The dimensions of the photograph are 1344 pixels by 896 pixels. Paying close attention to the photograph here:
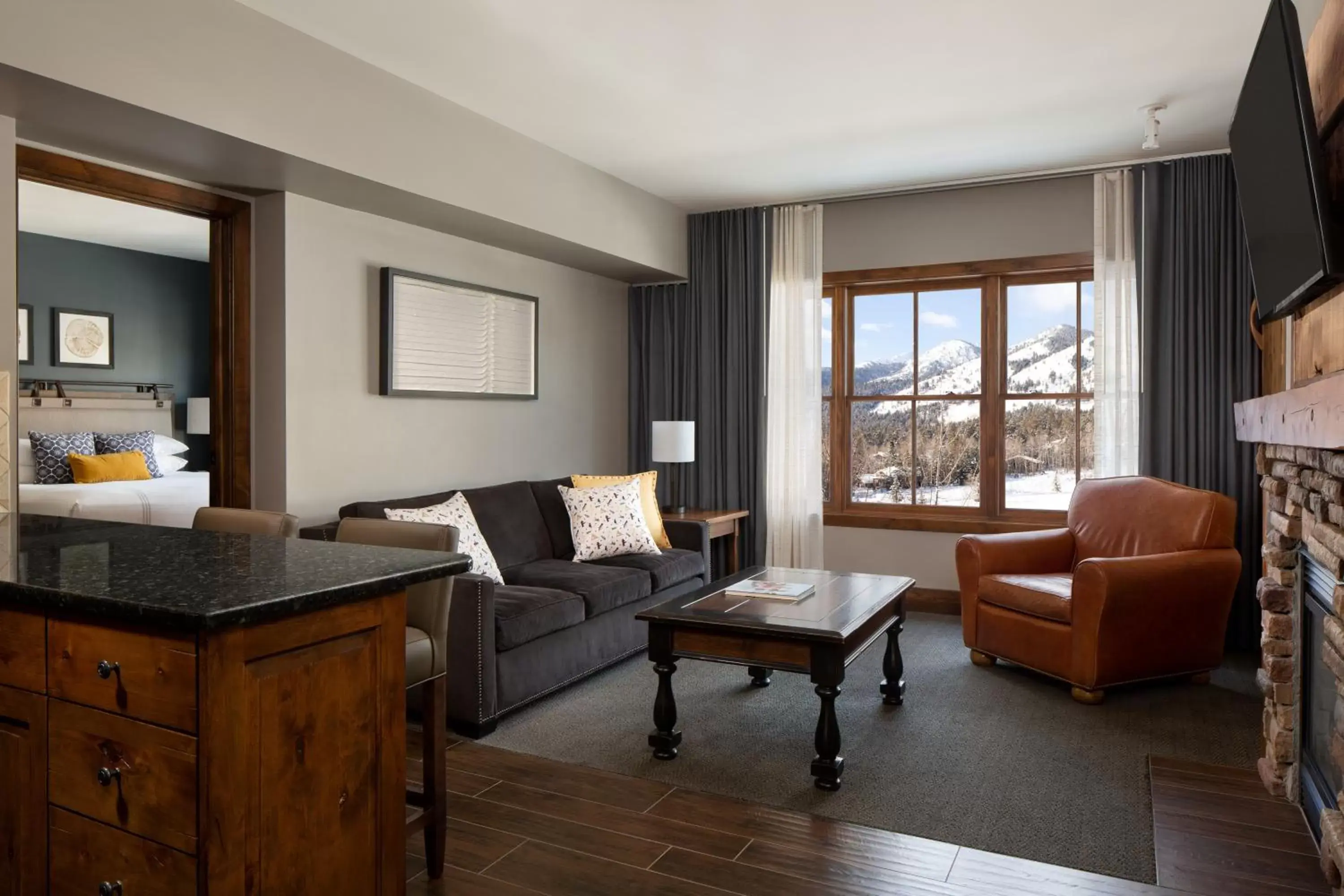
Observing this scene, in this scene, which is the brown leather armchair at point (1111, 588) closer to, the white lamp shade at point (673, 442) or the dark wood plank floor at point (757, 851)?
the dark wood plank floor at point (757, 851)

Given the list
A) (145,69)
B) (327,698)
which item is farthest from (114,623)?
(145,69)

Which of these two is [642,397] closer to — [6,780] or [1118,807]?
[1118,807]

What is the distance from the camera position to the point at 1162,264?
4.97 meters

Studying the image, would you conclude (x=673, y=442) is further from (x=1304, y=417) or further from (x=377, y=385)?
(x=1304, y=417)

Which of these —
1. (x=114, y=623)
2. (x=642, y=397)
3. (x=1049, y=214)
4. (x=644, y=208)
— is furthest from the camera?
(x=642, y=397)

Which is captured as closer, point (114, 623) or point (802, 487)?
point (114, 623)

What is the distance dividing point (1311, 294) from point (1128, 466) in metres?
2.89

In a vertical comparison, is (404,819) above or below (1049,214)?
below

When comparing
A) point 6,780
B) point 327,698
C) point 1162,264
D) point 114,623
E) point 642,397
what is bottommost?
point 6,780

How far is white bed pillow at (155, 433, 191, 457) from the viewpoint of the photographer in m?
5.32

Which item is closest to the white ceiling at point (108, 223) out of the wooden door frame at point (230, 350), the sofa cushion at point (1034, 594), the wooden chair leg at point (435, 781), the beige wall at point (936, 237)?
the wooden door frame at point (230, 350)

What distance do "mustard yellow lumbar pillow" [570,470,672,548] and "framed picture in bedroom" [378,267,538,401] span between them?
639mm

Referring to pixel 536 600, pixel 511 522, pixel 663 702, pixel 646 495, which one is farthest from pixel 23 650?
pixel 646 495

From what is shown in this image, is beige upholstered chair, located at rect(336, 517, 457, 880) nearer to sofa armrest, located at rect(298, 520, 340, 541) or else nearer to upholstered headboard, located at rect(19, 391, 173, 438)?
sofa armrest, located at rect(298, 520, 340, 541)
